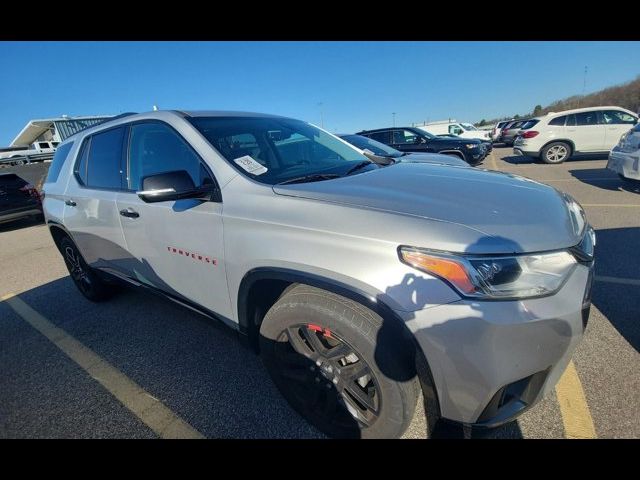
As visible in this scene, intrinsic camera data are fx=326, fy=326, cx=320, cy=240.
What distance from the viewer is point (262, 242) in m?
1.68

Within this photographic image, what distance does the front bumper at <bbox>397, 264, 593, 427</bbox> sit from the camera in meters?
1.24

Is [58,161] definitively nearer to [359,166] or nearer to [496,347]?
[359,166]

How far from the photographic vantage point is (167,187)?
1764 millimetres

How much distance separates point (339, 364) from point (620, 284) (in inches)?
120

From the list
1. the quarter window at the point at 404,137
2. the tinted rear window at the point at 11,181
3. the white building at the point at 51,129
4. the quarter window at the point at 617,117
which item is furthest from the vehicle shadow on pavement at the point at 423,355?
the white building at the point at 51,129

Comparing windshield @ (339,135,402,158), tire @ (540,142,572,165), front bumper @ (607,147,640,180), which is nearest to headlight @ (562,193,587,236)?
windshield @ (339,135,402,158)

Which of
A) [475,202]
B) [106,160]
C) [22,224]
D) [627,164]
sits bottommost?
[22,224]

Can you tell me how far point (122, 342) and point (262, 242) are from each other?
6.78ft

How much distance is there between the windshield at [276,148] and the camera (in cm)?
202

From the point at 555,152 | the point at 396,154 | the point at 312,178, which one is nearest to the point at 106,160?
the point at 312,178

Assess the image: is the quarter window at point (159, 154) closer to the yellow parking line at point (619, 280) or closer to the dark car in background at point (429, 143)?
the yellow parking line at point (619, 280)
